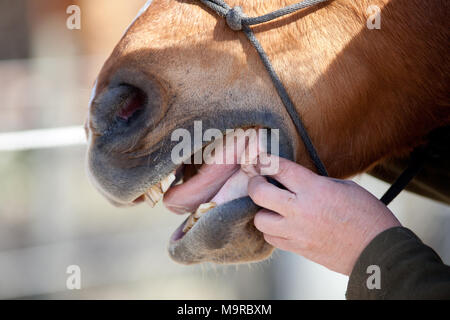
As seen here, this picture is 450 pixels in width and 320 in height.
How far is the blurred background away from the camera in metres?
3.54

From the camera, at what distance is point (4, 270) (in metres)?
3.67

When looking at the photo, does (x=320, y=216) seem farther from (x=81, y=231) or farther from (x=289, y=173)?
(x=81, y=231)

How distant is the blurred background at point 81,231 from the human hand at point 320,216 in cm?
217

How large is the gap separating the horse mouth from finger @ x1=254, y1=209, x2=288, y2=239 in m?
0.03

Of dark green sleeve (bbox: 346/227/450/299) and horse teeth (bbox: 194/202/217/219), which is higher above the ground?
horse teeth (bbox: 194/202/217/219)

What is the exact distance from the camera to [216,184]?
1390mm

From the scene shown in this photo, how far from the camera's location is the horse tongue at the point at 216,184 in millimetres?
1341

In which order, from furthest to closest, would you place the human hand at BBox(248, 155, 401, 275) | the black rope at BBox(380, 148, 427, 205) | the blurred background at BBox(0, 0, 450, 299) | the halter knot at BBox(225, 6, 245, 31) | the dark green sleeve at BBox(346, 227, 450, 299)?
the blurred background at BBox(0, 0, 450, 299) < the black rope at BBox(380, 148, 427, 205) < the halter knot at BBox(225, 6, 245, 31) < the human hand at BBox(248, 155, 401, 275) < the dark green sleeve at BBox(346, 227, 450, 299)

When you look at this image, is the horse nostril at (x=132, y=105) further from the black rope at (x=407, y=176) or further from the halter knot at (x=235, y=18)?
the black rope at (x=407, y=176)

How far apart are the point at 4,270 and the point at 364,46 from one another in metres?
3.04

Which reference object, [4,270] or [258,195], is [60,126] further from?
[258,195]

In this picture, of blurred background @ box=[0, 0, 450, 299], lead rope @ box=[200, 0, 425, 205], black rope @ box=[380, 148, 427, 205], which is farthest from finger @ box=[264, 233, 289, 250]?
blurred background @ box=[0, 0, 450, 299]

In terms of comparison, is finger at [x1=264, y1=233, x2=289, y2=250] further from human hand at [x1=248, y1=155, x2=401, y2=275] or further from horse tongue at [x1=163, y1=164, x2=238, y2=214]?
horse tongue at [x1=163, y1=164, x2=238, y2=214]

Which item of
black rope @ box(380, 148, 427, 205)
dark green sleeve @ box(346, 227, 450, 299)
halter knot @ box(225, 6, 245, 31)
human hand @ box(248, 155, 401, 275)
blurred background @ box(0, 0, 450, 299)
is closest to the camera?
dark green sleeve @ box(346, 227, 450, 299)
